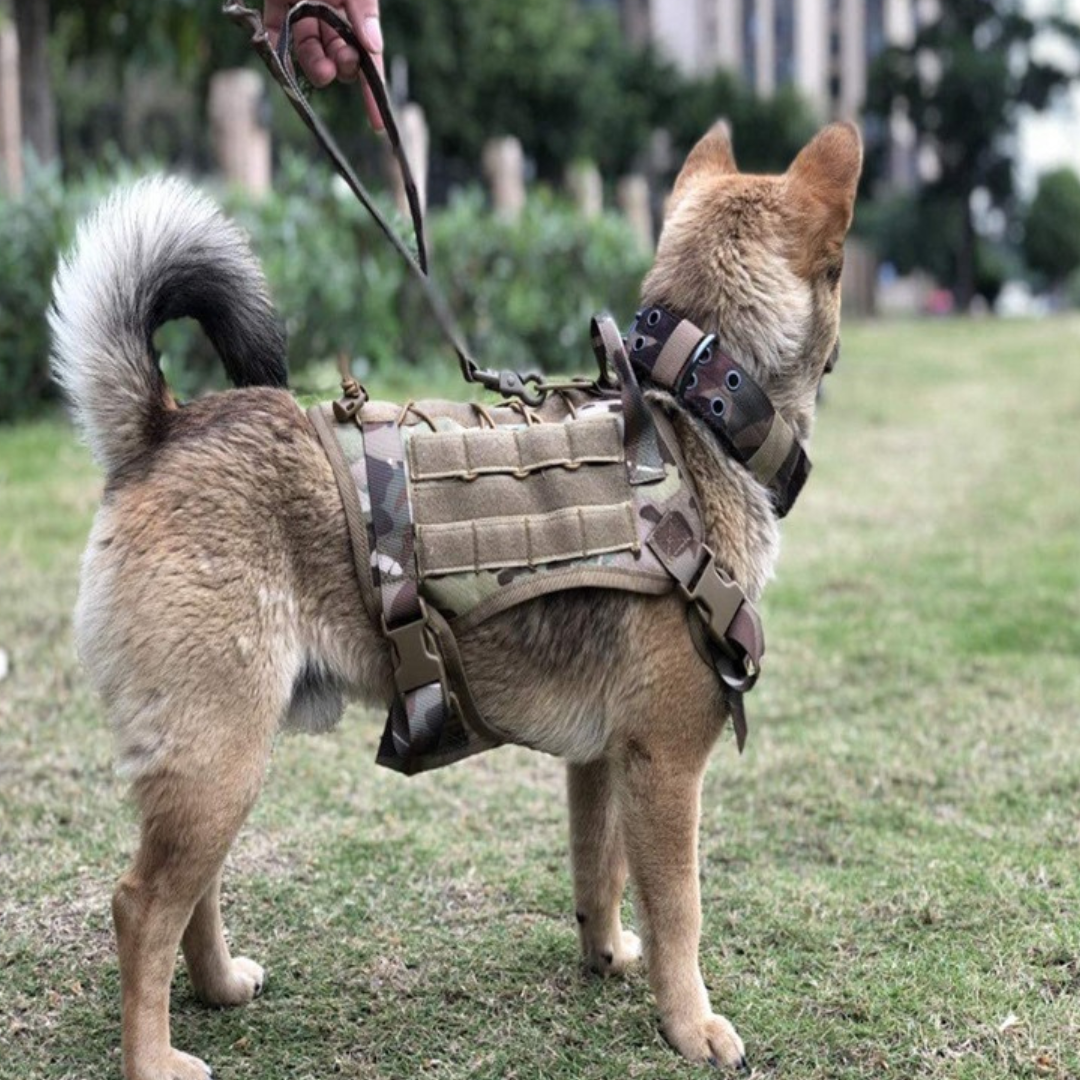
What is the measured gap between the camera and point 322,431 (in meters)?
2.79

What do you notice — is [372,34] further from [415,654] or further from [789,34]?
[789,34]

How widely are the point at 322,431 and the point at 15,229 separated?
7883 millimetres

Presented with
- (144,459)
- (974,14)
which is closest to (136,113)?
(974,14)

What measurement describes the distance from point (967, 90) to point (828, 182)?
39.9 m

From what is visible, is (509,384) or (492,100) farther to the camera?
(492,100)

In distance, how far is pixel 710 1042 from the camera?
2.89 m

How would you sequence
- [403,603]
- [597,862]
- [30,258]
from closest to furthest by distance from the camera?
[403,603], [597,862], [30,258]

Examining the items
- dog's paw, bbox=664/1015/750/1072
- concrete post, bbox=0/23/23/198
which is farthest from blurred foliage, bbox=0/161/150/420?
dog's paw, bbox=664/1015/750/1072

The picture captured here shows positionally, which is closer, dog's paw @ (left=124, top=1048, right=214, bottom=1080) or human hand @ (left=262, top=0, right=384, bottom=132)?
dog's paw @ (left=124, top=1048, right=214, bottom=1080)

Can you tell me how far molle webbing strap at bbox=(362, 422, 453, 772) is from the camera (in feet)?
8.88

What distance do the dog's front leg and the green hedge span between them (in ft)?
20.7

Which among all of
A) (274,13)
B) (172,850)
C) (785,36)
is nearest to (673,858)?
(172,850)

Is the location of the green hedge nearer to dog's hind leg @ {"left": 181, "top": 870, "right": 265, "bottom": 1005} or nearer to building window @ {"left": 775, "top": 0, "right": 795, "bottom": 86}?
dog's hind leg @ {"left": 181, "top": 870, "right": 265, "bottom": 1005}

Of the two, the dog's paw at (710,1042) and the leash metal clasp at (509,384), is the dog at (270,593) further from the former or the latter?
the leash metal clasp at (509,384)
